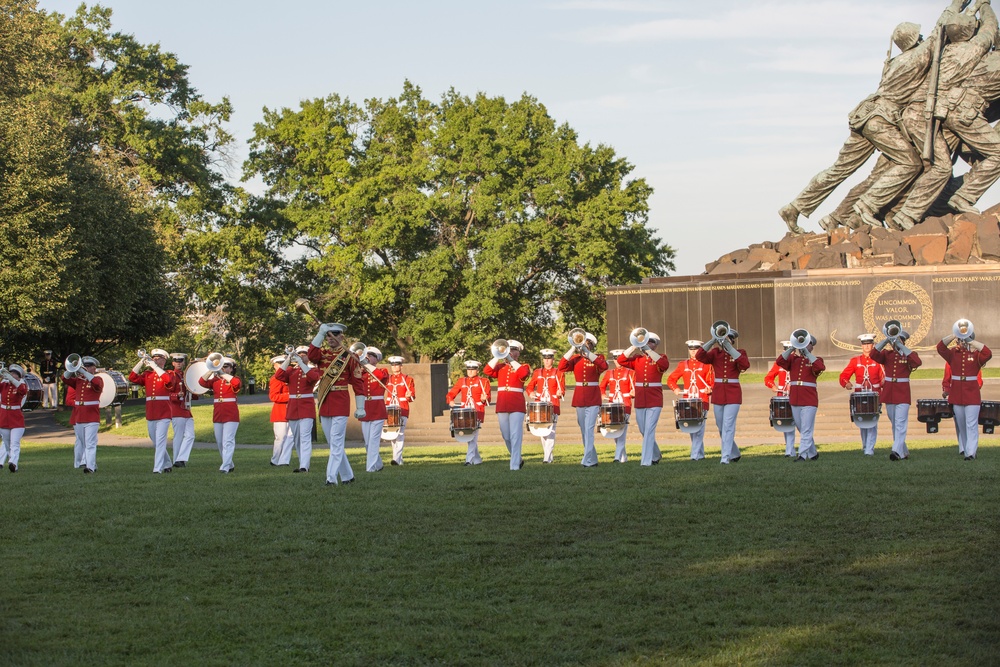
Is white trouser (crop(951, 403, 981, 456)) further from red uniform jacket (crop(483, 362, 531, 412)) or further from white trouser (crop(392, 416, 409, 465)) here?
white trouser (crop(392, 416, 409, 465))

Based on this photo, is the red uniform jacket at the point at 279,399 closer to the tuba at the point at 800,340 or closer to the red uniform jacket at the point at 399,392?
the red uniform jacket at the point at 399,392

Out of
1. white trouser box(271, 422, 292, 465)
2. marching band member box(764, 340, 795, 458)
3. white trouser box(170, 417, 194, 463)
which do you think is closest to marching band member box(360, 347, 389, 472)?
white trouser box(271, 422, 292, 465)

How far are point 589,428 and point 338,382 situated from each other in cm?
433

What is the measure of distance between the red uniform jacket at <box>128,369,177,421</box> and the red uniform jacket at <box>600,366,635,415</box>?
7.29 meters

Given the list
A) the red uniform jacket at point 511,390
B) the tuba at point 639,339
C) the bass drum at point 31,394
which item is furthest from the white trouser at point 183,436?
the tuba at point 639,339

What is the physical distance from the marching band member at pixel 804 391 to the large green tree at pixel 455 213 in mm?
27200

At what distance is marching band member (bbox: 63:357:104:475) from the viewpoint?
20.8m

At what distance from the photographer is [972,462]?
57.8 feet

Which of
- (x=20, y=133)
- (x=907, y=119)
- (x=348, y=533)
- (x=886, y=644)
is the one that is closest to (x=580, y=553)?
(x=348, y=533)

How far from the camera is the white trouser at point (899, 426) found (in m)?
19.0

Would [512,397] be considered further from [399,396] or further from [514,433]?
[399,396]

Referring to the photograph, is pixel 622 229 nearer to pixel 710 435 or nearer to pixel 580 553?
pixel 710 435

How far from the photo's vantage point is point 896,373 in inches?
785

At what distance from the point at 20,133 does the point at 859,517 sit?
28.1 metres
